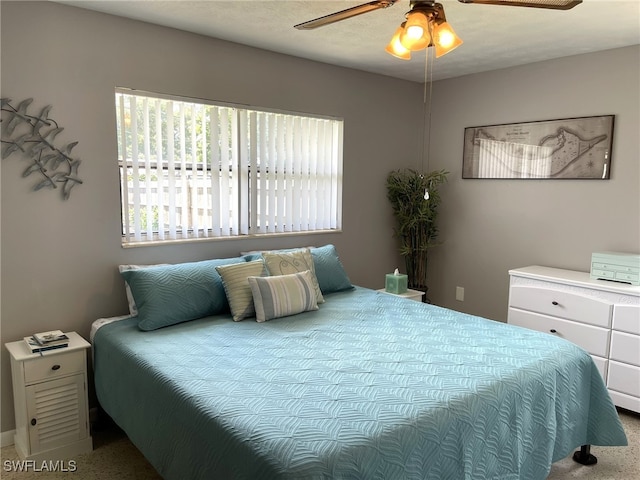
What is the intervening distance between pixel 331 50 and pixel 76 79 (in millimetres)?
1733

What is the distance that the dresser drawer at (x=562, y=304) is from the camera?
305cm

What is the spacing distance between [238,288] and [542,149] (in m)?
2.68

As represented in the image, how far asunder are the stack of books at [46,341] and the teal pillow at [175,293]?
394 millimetres

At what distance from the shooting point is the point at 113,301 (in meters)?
2.88

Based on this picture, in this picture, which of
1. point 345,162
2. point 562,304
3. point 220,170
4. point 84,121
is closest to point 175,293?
point 220,170

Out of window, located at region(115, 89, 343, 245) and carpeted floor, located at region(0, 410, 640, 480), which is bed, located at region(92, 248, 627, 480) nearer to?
carpeted floor, located at region(0, 410, 640, 480)

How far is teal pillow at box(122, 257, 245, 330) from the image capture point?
2.55 m

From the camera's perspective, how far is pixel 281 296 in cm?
275

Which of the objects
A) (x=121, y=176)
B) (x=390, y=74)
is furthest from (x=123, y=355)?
(x=390, y=74)

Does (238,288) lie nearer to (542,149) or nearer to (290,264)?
(290,264)

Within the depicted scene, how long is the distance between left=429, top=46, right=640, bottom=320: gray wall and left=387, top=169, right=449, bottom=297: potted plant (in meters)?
0.23

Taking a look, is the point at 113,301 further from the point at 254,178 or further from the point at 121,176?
the point at 254,178

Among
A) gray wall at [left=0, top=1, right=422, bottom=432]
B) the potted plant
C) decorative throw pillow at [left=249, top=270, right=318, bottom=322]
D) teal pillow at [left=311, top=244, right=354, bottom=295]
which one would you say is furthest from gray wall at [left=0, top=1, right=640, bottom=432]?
decorative throw pillow at [left=249, top=270, right=318, bottom=322]

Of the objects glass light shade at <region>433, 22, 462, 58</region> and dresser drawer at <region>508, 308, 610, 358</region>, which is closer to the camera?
glass light shade at <region>433, 22, 462, 58</region>
